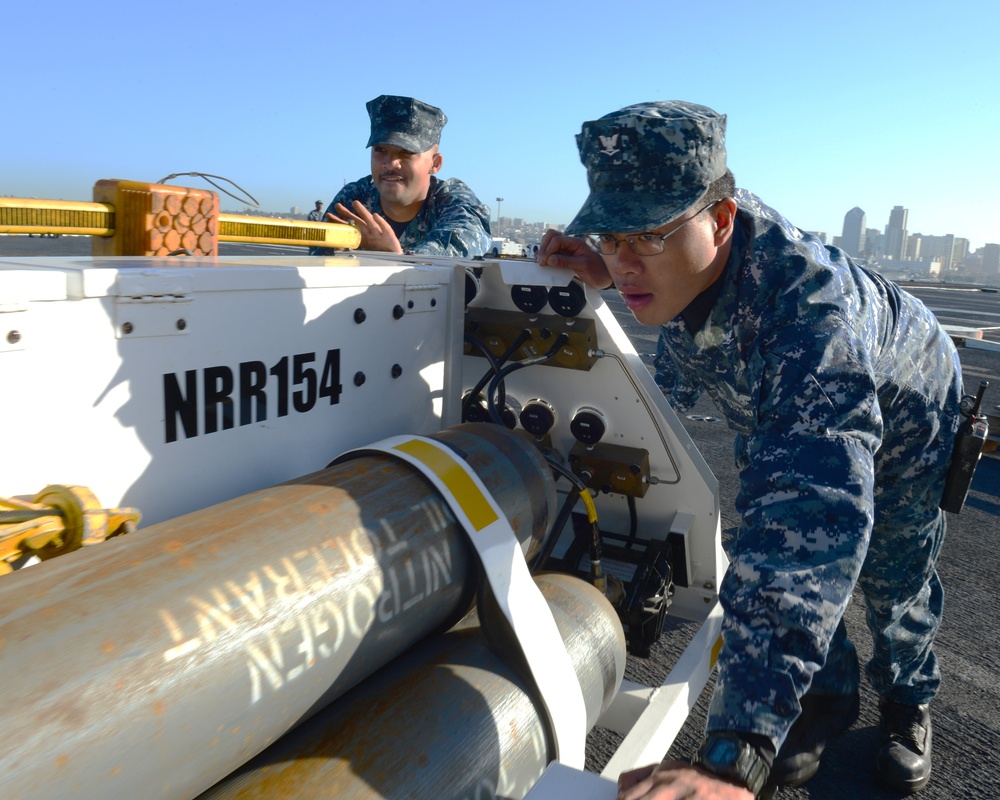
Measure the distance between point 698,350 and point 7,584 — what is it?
1.71 m

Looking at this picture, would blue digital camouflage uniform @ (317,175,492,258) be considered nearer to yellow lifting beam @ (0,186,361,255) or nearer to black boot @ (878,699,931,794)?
yellow lifting beam @ (0,186,361,255)

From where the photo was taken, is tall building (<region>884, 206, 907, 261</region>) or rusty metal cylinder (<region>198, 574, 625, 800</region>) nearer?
rusty metal cylinder (<region>198, 574, 625, 800</region>)

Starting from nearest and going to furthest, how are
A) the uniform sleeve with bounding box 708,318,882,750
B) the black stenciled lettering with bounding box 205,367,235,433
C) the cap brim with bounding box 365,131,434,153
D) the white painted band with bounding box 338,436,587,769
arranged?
the uniform sleeve with bounding box 708,318,882,750 → the white painted band with bounding box 338,436,587,769 → the black stenciled lettering with bounding box 205,367,235,433 → the cap brim with bounding box 365,131,434,153

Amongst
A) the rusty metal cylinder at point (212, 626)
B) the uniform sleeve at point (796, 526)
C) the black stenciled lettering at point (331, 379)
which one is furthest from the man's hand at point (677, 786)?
the black stenciled lettering at point (331, 379)

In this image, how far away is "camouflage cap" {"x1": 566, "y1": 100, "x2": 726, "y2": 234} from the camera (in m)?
1.76

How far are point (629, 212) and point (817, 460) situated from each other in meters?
0.70

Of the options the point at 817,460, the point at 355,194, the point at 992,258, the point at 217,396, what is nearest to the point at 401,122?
the point at 355,194

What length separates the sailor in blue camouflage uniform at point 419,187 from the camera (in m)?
3.75

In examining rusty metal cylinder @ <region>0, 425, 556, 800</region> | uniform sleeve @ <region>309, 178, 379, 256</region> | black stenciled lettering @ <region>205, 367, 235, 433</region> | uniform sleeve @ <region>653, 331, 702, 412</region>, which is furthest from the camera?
uniform sleeve @ <region>309, 178, 379, 256</region>

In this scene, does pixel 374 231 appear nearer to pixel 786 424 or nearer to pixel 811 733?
pixel 786 424

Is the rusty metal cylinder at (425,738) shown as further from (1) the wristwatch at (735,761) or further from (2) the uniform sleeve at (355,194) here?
(2) the uniform sleeve at (355,194)

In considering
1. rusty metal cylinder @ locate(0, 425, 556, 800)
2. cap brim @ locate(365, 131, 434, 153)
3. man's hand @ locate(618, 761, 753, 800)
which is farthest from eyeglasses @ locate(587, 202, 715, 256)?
cap brim @ locate(365, 131, 434, 153)

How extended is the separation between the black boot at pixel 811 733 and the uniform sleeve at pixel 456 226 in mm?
2223

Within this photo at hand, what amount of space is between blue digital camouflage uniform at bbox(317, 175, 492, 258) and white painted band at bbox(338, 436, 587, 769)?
1.81 metres
